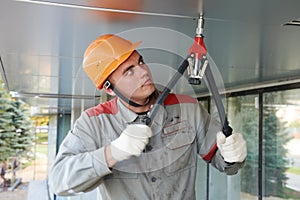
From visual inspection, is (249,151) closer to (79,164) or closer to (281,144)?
(281,144)

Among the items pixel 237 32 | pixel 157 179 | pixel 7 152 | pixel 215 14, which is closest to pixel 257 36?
pixel 237 32

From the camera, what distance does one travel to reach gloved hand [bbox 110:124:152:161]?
1.10m

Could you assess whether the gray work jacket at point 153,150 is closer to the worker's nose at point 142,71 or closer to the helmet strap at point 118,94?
the helmet strap at point 118,94

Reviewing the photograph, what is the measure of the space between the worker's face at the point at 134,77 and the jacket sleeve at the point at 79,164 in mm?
187

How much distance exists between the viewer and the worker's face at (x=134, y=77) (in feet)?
4.02

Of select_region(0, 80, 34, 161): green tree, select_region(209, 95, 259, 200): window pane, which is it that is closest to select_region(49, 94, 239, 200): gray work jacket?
select_region(209, 95, 259, 200): window pane

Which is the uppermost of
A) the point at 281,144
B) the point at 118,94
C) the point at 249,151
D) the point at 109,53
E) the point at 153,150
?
the point at 109,53

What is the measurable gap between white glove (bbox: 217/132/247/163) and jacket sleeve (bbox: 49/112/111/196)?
385 mm

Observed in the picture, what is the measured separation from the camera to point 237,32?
1337 millimetres

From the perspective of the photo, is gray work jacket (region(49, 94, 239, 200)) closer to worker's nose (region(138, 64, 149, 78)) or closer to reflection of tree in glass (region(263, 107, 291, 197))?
worker's nose (region(138, 64, 149, 78))

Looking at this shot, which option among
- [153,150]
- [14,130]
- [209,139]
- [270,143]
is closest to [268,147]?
[270,143]

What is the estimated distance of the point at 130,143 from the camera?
1104 millimetres

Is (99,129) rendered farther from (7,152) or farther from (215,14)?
(7,152)

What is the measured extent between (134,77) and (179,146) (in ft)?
1.07
